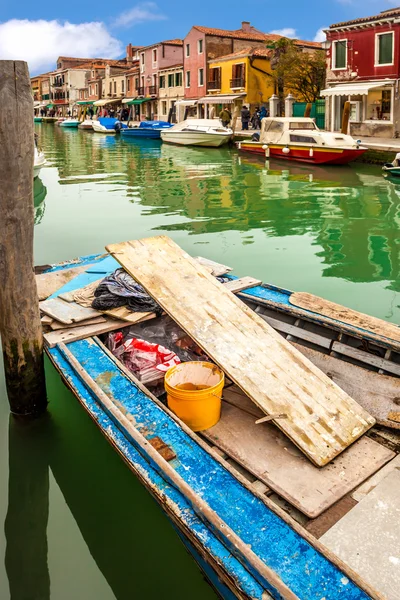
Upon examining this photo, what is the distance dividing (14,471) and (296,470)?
220 cm

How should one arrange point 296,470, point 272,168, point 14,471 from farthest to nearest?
1. point 272,168
2. point 14,471
3. point 296,470

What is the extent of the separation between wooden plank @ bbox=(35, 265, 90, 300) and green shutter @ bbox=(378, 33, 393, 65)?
25787 mm

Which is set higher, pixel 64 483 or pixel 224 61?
pixel 224 61

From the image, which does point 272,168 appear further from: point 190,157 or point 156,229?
point 156,229

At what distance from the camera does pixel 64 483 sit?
4098mm

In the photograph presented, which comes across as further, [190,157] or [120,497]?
[190,157]

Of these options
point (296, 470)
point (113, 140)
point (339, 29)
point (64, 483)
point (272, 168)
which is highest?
point (339, 29)

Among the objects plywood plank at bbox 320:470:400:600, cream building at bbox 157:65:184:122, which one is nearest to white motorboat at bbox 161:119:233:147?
cream building at bbox 157:65:184:122

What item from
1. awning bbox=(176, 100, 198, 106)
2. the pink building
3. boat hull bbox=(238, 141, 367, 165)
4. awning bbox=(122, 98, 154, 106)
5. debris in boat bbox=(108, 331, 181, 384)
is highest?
the pink building

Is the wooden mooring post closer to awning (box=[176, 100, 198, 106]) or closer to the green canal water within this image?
the green canal water

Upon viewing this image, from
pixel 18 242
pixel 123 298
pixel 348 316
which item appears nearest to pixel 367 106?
pixel 348 316

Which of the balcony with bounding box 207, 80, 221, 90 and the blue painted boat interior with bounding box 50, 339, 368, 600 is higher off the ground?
the balcony with bounding box 207, 80, 221, 90

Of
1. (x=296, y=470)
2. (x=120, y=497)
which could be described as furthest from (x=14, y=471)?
(x=296, y=470)

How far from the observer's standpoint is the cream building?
160 feet
